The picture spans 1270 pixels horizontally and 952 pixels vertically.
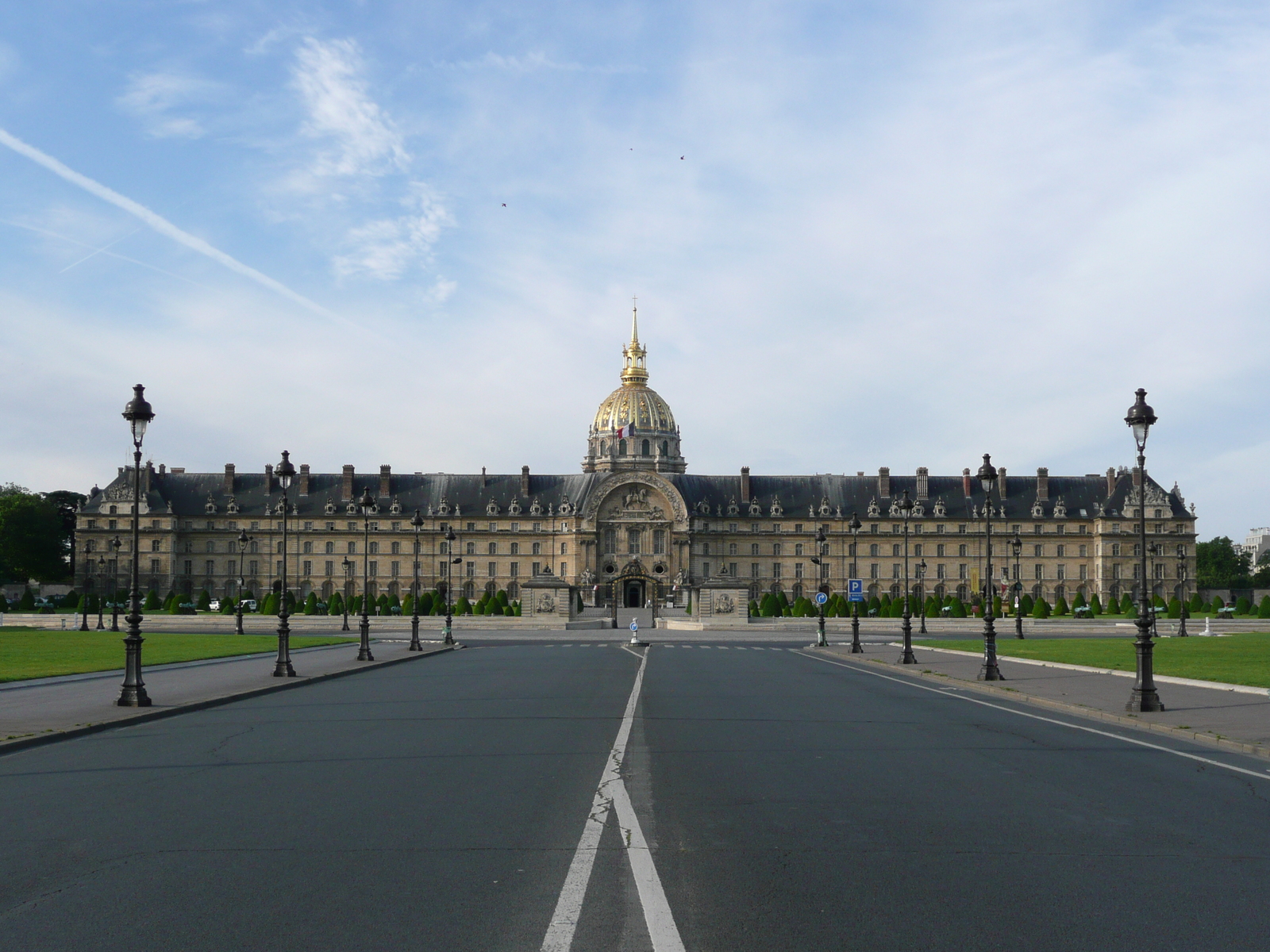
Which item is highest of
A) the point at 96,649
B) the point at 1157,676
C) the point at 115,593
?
the point at 115,593

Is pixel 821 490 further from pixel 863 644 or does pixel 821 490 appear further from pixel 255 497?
pixel 863 644

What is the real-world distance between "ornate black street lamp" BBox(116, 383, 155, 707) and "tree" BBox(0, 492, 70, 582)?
347 ft

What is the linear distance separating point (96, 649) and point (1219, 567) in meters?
152

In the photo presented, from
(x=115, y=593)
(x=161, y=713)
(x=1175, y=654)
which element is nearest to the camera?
(x=161, y=713)

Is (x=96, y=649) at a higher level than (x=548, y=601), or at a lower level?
lower

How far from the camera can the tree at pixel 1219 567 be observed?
490 feet

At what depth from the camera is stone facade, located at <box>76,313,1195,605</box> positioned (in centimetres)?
12162

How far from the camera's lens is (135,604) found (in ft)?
65.7

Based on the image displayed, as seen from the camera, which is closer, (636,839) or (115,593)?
(636,839)

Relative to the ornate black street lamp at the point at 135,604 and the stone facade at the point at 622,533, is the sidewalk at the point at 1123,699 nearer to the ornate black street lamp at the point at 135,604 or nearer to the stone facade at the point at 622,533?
the ornate black street lamp at the point at 135,604

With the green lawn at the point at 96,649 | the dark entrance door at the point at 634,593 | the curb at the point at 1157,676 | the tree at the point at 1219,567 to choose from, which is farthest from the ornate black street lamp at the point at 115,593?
the tree at the point at 1219,567

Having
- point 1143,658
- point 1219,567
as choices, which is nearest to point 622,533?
point 1219,567

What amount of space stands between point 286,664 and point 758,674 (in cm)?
1113

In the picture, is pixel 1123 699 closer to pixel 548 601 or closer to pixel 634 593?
pixel 548 601
